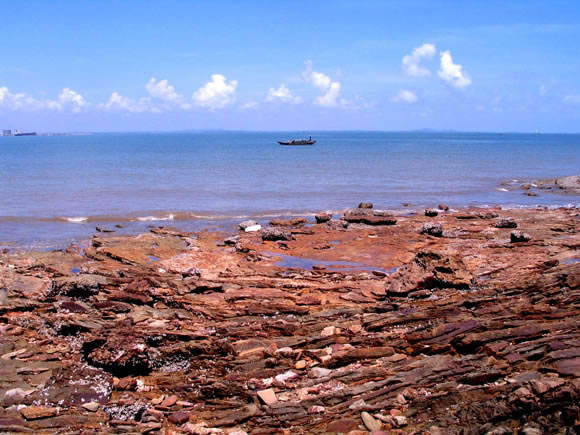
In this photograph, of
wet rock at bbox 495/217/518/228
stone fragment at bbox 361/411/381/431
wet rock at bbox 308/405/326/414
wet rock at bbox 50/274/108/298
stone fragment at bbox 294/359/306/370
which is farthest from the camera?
wet rock at bbox 495/217/518/228

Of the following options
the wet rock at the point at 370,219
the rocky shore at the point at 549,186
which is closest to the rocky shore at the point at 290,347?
the wet rock at the point at 370,219

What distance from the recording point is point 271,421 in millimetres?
7793

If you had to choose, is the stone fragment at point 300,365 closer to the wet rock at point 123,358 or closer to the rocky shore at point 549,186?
the wet rock at point 123,358

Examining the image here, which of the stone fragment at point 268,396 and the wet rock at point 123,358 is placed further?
the wet rock at point 123,358

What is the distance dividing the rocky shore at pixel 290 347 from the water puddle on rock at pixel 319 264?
0.41 meters

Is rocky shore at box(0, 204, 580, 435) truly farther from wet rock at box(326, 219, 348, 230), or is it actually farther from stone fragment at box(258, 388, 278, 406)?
wet rock at box(326, 219, 348, 230)

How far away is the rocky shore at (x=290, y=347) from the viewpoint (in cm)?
769

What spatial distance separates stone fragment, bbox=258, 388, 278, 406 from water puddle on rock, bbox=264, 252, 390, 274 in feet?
31.9

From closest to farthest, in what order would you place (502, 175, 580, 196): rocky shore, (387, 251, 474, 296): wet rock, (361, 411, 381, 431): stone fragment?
(361, 411, 381, 431): stone fragment, (387, 251, 474, 296): wet rock, (502, 175, 580, 196): rocky shore

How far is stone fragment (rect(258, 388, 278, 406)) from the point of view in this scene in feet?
27.1

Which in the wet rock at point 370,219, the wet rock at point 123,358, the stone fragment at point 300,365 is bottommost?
the stone fragment at point 300,365

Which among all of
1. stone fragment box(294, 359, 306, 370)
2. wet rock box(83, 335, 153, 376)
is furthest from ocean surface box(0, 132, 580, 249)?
stone fragment box(294, 359, 306, 370)

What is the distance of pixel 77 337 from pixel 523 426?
863 cm

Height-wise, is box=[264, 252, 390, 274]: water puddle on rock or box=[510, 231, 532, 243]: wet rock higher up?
box=[510, 231, 532, 243]: wet rock
